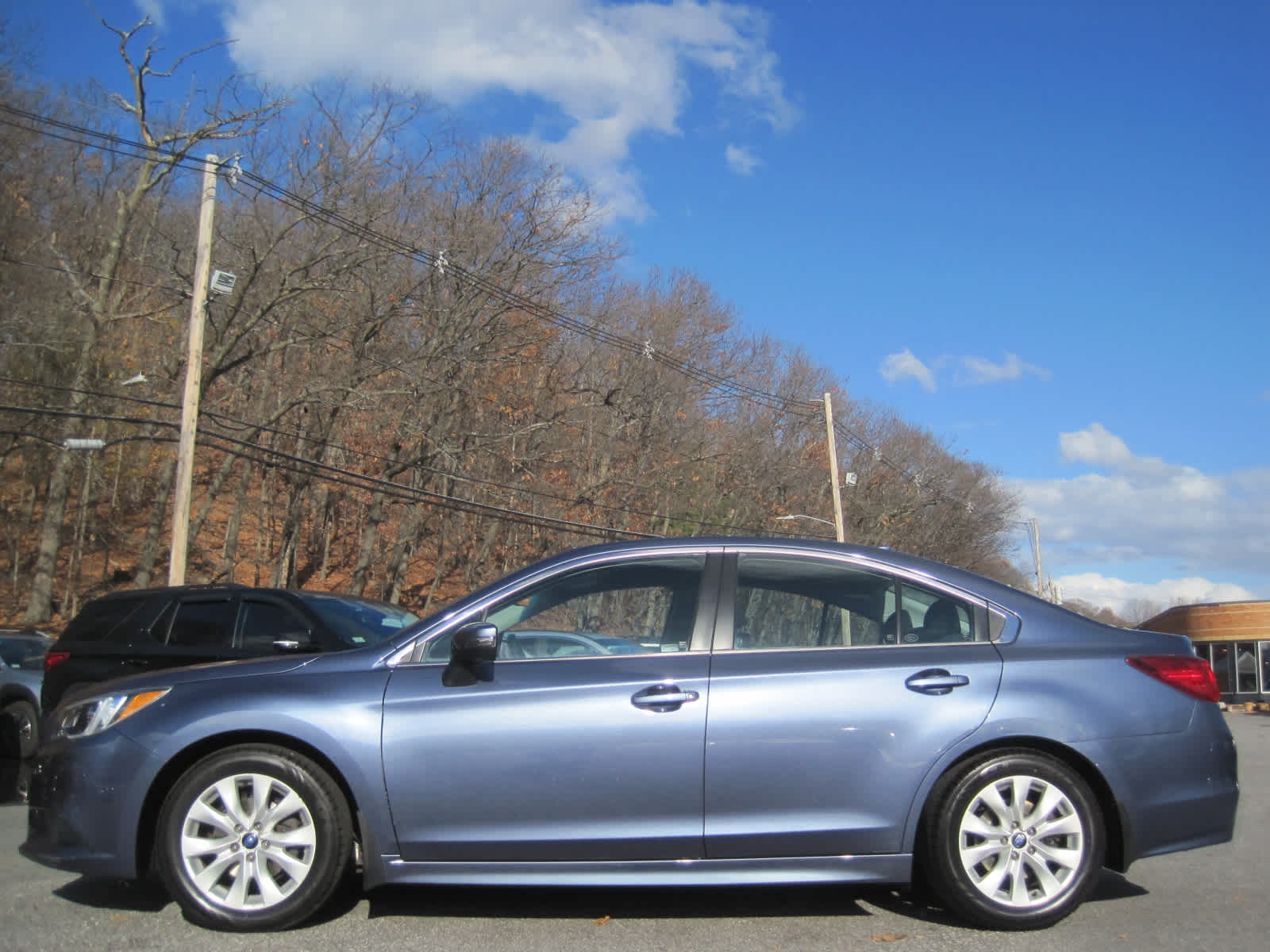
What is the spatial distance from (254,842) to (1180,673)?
157 inches

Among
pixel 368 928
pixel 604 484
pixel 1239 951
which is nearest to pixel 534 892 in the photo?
pixel 368 928

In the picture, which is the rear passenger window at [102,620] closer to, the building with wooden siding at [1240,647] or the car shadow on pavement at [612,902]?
the car shadow on pavement at [612,902]

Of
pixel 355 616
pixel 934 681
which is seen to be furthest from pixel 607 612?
pixel 355 616

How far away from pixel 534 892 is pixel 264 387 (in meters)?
28.0

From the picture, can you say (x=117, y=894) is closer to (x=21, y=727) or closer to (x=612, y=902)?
(x=612, y=902)

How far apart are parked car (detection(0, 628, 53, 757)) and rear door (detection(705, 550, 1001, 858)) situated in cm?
916

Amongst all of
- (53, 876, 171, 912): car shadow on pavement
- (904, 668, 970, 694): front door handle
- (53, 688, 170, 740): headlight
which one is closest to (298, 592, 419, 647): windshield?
(53, 876, 171, 912): car shadow on pavement

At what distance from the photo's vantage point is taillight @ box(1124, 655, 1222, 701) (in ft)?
15.1

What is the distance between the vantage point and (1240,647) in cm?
3978

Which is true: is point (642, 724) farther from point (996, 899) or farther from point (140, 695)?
point (140, 695)

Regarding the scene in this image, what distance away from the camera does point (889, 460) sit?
2151 inches

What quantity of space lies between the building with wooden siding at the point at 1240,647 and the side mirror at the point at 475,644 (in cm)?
4020

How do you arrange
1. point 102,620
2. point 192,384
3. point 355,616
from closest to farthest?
point 102,620, point 355,616, point 192,384

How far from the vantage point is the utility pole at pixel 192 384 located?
17.2 metres
